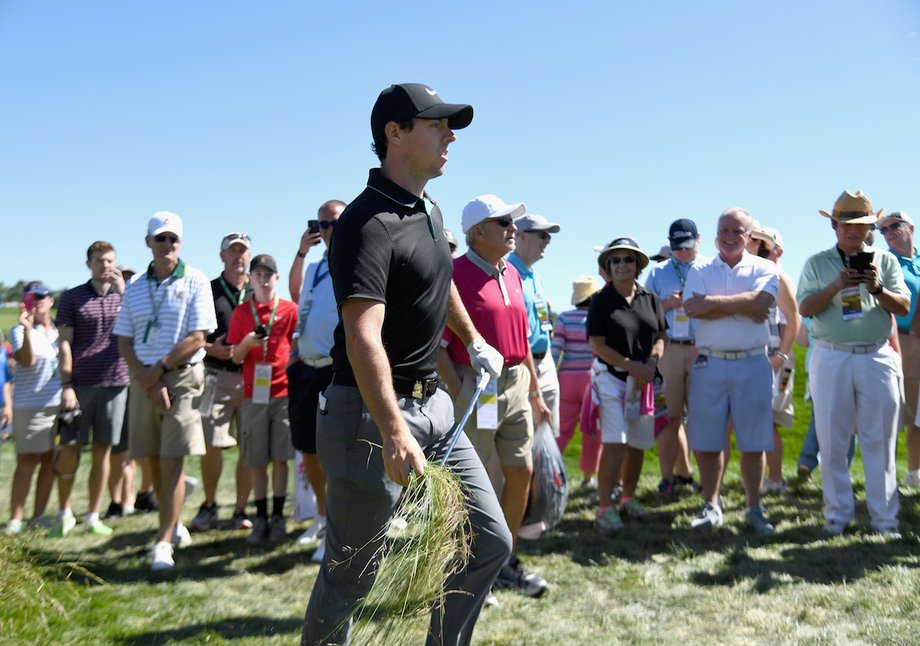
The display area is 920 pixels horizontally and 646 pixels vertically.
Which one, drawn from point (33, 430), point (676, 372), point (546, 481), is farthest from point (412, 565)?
point (33, 430)

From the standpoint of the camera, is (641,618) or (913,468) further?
(913,468)

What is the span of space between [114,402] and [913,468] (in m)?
7.12

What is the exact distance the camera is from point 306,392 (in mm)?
5605

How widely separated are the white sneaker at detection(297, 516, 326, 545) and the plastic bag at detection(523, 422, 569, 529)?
1678 mm

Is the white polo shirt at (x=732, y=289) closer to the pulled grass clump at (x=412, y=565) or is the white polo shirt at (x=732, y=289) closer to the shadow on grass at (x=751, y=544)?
the shadow on grass at (x=751, y=544)

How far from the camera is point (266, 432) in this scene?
673 centimetres

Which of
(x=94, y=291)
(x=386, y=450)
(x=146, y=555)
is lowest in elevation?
(x=146, y=555)

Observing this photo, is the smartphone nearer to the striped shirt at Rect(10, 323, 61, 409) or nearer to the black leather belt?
the black leather belt

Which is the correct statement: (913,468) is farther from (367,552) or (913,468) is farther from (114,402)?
(114,402)

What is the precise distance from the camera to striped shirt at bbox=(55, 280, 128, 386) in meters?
6.99

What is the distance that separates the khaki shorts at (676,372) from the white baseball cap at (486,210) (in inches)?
118

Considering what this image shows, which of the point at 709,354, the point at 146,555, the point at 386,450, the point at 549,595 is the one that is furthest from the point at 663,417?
the point at 386,450

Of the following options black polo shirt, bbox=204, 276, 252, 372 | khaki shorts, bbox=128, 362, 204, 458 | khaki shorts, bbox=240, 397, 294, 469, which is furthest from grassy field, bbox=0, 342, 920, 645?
black polo shirt, bbox=204, 276, 252, 372

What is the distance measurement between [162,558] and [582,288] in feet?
16.9
